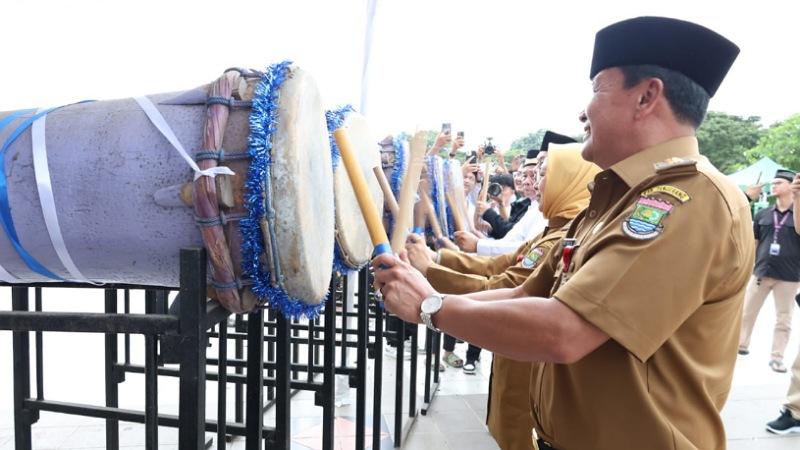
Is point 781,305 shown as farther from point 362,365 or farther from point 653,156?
point 653,156

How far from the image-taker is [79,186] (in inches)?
45.0

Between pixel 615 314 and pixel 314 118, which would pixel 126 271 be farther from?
pixel 615 314

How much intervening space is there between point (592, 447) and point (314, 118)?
1024 mm

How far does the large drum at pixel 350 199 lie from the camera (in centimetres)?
180

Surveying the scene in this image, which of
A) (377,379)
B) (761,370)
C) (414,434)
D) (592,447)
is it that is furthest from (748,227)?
(761,370)

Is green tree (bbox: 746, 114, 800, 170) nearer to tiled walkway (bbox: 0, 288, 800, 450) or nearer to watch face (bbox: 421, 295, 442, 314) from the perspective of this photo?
tiled walkway (bbox: 0, 288, 800, 450)

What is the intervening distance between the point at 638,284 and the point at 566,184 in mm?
1358

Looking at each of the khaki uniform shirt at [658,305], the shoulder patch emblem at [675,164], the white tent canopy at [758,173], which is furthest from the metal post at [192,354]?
the white tent canopy at [758,173]

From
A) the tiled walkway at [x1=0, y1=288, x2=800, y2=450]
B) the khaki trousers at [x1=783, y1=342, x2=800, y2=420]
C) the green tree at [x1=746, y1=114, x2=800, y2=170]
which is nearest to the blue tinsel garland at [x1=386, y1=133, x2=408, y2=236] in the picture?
the tiled walkway at [x1=0, y1=288, x2=800, y2=450]

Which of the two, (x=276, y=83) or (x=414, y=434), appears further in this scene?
(x=414, y=434)

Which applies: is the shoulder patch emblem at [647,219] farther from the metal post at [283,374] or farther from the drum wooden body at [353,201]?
the metal post at [283,374]

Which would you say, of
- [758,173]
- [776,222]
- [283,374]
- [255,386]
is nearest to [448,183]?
[283,374]

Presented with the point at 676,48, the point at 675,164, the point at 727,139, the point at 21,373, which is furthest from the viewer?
the point at 727,139

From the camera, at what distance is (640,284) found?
99 cm
